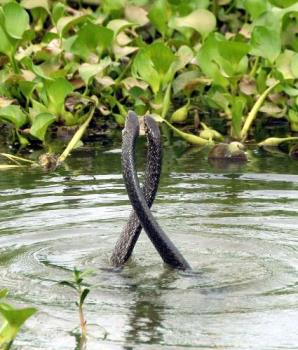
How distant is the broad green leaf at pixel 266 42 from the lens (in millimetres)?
6762

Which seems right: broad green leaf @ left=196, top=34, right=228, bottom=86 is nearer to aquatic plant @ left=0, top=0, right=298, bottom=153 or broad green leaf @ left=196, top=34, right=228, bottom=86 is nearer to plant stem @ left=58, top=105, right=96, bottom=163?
aquatic plant @ left=0, top=0, right=298, bottom=153

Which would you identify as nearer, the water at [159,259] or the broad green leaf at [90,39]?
the water at [159,259]

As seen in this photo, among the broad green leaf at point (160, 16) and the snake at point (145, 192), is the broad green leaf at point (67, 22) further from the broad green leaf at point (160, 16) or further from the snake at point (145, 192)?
the snake at point (145, 192)

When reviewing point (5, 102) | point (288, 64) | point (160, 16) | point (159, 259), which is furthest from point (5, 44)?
point (159, 259)

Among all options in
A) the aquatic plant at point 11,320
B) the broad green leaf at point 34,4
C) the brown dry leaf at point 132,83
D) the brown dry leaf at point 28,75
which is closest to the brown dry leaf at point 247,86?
the brown dry leaf at point 132,83

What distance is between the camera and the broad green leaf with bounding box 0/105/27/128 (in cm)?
673

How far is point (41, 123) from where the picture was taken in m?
6.58

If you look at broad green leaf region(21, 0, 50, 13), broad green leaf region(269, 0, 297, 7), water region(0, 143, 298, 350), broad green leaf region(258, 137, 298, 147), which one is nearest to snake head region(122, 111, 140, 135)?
water region(0, 143, 298, 350)

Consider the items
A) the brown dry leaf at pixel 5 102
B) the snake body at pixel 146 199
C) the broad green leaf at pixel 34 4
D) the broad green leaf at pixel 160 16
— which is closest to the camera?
the snake body at pixel 146 199

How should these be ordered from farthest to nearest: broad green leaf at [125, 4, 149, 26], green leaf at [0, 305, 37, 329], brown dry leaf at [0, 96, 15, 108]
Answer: broad green leaf at [125, 4, 149, 26], brown dry leaf at [0, 96, 15, 108], green leaf at [0, 305, 37, 329]

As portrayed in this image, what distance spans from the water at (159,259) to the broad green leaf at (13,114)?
1.33 feet

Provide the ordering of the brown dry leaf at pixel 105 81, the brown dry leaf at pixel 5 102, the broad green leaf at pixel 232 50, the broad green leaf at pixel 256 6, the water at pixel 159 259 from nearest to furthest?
the water at pixel 159 259 → the broad green leaf at pixel 232 50 → the brown dry leaf at pixel 5 102 → the brown dry leaf at pixel 105 81 → the broad green leaf at pixel 256 6

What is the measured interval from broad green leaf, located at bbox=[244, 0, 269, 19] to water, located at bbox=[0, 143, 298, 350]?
1.16m

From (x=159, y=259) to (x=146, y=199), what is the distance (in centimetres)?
29
